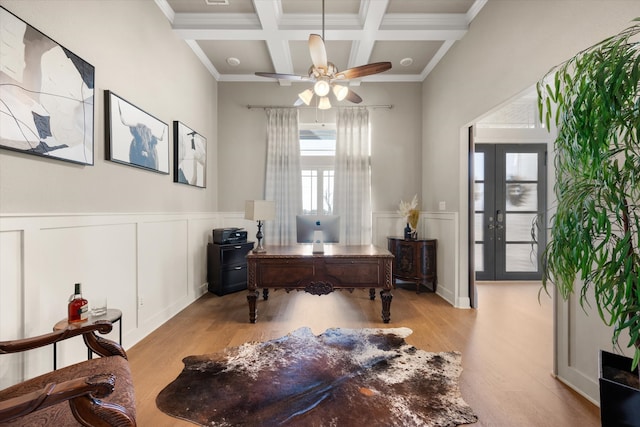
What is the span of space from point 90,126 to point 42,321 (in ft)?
4.40

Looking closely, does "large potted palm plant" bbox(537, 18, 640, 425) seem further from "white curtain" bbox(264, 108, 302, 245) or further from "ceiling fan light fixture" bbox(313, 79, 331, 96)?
"white curtain" bbox(264, 108, 302, 245)

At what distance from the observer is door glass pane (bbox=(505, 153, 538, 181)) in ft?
15.8

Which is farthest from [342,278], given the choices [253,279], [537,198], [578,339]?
[537,198]

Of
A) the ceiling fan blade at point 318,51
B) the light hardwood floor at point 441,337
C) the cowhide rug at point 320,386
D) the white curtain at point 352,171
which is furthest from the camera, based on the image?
the white curtain at point 352,171

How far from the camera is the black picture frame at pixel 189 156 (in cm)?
333

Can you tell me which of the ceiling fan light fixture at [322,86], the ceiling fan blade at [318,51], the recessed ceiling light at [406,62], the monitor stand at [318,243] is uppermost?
the recessed ceiling light at [406,62]

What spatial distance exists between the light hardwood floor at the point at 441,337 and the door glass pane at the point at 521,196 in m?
1.36

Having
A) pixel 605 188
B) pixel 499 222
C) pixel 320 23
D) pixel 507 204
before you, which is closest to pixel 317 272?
pixel 605 188

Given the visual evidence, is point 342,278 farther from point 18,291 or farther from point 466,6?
point 466,6

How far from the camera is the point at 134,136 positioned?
2.55 m

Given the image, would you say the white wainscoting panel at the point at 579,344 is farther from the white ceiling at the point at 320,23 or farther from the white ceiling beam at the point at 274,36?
the white ceiling beam at the point at 274,36

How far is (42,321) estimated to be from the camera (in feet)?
5.70

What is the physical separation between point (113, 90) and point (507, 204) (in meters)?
5.57

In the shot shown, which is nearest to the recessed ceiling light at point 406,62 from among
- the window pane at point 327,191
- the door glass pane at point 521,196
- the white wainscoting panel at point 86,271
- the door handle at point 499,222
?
the window pane at point 327,191
